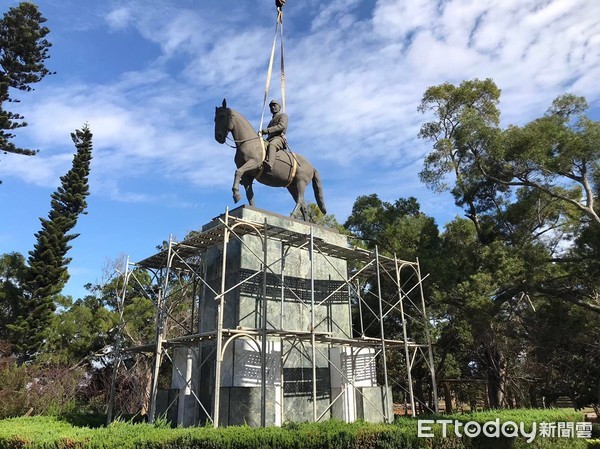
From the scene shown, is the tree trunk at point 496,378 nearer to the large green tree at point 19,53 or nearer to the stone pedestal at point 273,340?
the stone pedestal at point 273,340

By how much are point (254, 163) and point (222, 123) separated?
127cm

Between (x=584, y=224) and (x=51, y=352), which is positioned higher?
(x=584, y=224)

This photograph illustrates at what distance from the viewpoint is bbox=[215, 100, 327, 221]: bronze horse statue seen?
11508 mm

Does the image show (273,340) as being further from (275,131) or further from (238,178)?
(275,131)

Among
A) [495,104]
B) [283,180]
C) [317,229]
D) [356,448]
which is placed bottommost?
[356,448]

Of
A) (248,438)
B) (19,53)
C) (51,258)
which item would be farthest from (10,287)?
(248,438)

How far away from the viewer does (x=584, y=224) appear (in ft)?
55.5

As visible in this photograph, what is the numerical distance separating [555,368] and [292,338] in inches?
751

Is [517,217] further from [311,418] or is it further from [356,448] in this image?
[356,448]

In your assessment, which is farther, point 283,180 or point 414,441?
point 283,180

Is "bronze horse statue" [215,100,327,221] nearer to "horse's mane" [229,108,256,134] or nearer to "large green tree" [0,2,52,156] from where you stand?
"horse's mane" [229,108,256,134]

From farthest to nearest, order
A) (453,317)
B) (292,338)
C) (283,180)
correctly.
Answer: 1. (453,317)
2. (283,180)
3. (292,338)

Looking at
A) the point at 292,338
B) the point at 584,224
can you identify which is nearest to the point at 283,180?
the point at 292,338

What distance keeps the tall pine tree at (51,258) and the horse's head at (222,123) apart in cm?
1561
